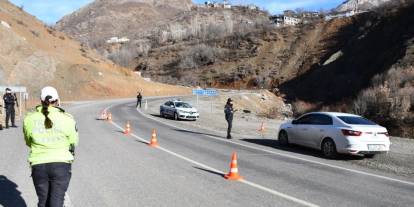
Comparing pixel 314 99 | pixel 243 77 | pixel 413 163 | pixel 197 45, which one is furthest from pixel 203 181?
pixel 197 45

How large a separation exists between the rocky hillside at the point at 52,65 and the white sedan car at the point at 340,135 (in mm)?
43088

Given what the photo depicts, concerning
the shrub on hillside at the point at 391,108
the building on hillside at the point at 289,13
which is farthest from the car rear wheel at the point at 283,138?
the building on hillside at the point at 289,13

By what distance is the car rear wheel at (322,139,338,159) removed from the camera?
14805mm

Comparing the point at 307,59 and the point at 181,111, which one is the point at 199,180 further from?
the point at 307,59

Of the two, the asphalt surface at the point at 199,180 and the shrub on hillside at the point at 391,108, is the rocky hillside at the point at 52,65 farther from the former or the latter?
the asphalt surface at the point at 199,180

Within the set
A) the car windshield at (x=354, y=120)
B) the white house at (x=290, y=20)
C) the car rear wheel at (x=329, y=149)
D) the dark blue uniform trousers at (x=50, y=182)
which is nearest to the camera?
the dark blue uniform trousers at (x=50, y=182)

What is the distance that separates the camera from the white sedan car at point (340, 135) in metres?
14.3

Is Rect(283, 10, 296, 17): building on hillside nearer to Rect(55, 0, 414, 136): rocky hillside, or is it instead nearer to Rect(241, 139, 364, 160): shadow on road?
Rect(55, 0, 414, 136): rocky hillside

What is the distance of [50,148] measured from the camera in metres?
5.22

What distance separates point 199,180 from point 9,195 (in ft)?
11.6

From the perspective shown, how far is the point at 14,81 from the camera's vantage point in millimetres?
57375

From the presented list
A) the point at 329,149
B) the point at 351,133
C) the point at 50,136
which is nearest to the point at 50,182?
the point at 50,136

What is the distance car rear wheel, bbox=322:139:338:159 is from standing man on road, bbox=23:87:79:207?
10809mm

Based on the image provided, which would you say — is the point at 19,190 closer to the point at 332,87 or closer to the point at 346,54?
the point at 332,87
